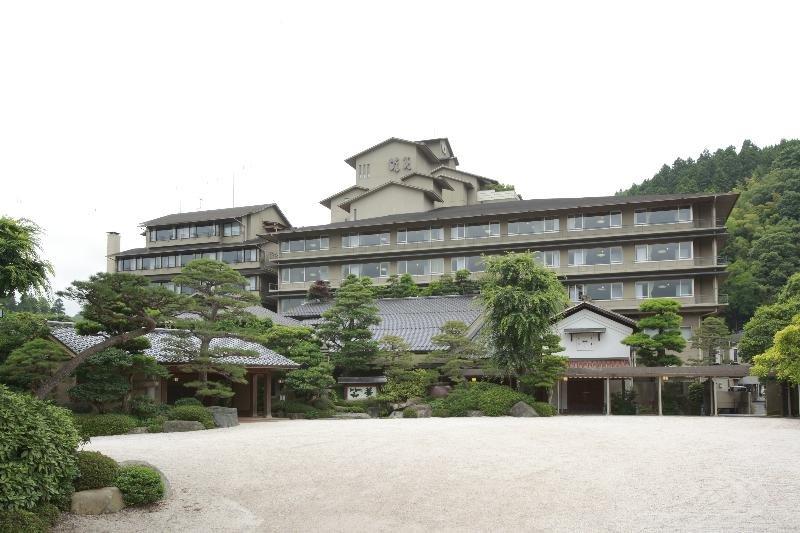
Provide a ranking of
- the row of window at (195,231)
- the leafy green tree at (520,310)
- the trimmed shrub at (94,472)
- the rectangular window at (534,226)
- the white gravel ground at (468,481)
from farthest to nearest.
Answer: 1. the row of window at (195,231)
2. the rectangular window at (534,226)
3. the leafy green tree at (520,310)
4. the trimmed shrub at (94,472)
5. the white gravel ground at (468,481)

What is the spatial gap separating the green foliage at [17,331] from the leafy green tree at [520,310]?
1793 cm

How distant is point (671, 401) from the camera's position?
117 feet

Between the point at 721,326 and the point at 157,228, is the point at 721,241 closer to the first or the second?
the point at 721,326

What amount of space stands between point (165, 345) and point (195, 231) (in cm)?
4146

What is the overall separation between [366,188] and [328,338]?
34.0m

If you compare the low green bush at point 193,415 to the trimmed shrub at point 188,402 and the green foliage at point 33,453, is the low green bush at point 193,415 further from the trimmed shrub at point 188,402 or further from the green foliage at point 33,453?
the green foliage at point 33,453

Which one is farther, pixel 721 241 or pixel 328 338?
pixel 721 241

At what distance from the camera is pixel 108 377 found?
23766 mm

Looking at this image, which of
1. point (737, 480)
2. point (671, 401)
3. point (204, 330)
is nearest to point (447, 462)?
Result: point (737, 480)

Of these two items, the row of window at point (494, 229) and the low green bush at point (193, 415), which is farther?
the row of window at point (494, 229)

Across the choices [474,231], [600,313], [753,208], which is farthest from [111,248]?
[753,208]

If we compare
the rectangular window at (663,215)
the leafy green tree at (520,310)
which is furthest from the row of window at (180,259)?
the leafy green tree at (520,310)

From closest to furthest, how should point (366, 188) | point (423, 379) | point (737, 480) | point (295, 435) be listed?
point (737, 480) < point (295, 435) < point (423, 379) < point (366, 188)

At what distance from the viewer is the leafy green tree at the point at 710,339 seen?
44.4 metres
